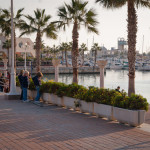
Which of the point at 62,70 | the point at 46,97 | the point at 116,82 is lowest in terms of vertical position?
the point at 116,82

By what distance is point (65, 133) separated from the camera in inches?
285

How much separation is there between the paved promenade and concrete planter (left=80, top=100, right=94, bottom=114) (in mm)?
313

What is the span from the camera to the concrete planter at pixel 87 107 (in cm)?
1002

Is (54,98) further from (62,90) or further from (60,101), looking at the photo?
(62,90)

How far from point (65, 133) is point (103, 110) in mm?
2474

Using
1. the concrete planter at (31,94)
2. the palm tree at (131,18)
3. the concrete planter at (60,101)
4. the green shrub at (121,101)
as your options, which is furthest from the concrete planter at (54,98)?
the palm tree at (131,18)

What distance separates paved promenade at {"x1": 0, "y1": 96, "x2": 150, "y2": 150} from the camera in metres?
6.15

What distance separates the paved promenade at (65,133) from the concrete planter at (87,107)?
0.31 meters

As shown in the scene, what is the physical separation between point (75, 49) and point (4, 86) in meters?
7.30

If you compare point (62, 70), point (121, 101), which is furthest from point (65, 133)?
point (62, 70)

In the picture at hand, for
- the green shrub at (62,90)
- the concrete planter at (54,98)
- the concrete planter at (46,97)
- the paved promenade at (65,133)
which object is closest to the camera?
the paved promenade at (65,133)

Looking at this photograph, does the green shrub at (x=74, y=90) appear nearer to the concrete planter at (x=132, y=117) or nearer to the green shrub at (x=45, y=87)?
the green shrub at (x=45, y=87)

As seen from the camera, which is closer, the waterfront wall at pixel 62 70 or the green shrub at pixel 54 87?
the green shrub at pixel 54 87

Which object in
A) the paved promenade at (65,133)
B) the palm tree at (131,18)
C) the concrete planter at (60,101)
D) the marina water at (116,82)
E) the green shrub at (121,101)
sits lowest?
the marina water at (116,82)
